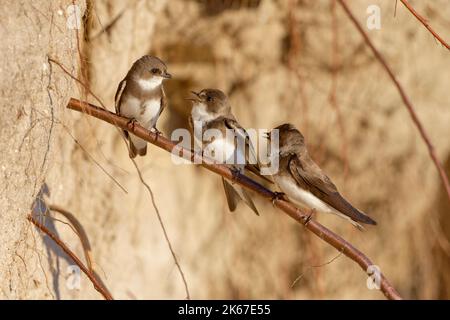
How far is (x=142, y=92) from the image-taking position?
2775 millimetres

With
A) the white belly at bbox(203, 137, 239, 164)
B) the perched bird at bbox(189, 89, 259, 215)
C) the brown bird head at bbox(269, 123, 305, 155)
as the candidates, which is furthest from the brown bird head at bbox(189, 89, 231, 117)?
the brown bird head at bbox(269, 123, 305, 155)

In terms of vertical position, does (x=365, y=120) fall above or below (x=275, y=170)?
above

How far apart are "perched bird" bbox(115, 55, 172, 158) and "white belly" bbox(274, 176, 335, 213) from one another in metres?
0.50

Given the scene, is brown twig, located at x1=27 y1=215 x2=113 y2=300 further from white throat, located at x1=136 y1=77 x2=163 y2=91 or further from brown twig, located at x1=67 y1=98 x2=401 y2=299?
white throat, located at x1=136 y1=77 x2=163 y2=91

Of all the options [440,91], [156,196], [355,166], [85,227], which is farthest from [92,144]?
[440,91]

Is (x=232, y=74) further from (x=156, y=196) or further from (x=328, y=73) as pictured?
(x=156, y=196)

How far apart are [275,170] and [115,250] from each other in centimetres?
106

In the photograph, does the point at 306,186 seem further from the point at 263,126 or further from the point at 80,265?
the point at 263,126

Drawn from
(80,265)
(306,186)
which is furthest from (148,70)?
(80,265)

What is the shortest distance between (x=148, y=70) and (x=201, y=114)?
0.23m

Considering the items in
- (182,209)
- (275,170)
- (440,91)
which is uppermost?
(440,91)

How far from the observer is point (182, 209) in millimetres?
3695

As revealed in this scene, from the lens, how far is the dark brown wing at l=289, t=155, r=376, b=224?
2.47 meters

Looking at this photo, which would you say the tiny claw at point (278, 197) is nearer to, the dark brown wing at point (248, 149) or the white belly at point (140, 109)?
the dark brown wing at point (248, 149)
